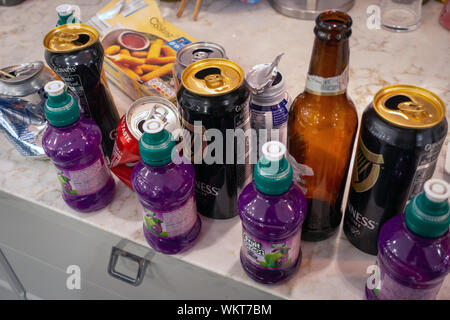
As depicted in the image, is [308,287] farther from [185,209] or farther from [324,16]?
[324,16]

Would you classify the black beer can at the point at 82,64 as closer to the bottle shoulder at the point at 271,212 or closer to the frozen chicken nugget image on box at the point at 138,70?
the frozen chicken nugget image on box at the point at 138,70

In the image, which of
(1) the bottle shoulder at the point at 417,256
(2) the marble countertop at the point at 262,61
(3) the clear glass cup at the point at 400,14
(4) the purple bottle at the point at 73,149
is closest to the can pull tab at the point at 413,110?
(1) the bottle shoulder at the point at 417,256

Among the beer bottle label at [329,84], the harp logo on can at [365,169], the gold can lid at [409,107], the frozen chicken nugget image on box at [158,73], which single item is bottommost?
the frozen chicken nugget image on box at [158,73]

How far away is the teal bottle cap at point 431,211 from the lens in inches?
19.0

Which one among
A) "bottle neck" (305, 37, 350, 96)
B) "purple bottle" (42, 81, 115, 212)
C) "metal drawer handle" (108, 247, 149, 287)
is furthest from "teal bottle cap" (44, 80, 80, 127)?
"bottle neck" (305, 37, 350, 96)

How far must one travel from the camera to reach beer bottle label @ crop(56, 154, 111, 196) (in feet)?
2.33

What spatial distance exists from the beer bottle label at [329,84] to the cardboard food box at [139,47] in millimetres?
362

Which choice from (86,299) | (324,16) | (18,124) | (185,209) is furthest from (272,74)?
(86,299)

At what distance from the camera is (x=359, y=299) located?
644mm

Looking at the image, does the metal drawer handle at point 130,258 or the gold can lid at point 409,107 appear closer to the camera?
the gold can lid at point 409,107

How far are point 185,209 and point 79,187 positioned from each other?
195mm

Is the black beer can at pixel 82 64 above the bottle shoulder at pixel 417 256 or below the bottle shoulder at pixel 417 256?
above

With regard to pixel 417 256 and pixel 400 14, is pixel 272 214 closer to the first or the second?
pixel 417 256

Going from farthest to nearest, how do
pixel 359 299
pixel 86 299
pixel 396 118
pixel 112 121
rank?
pixel 86 299, pixel 112 121, pixel 359 299, pixel 396 118
